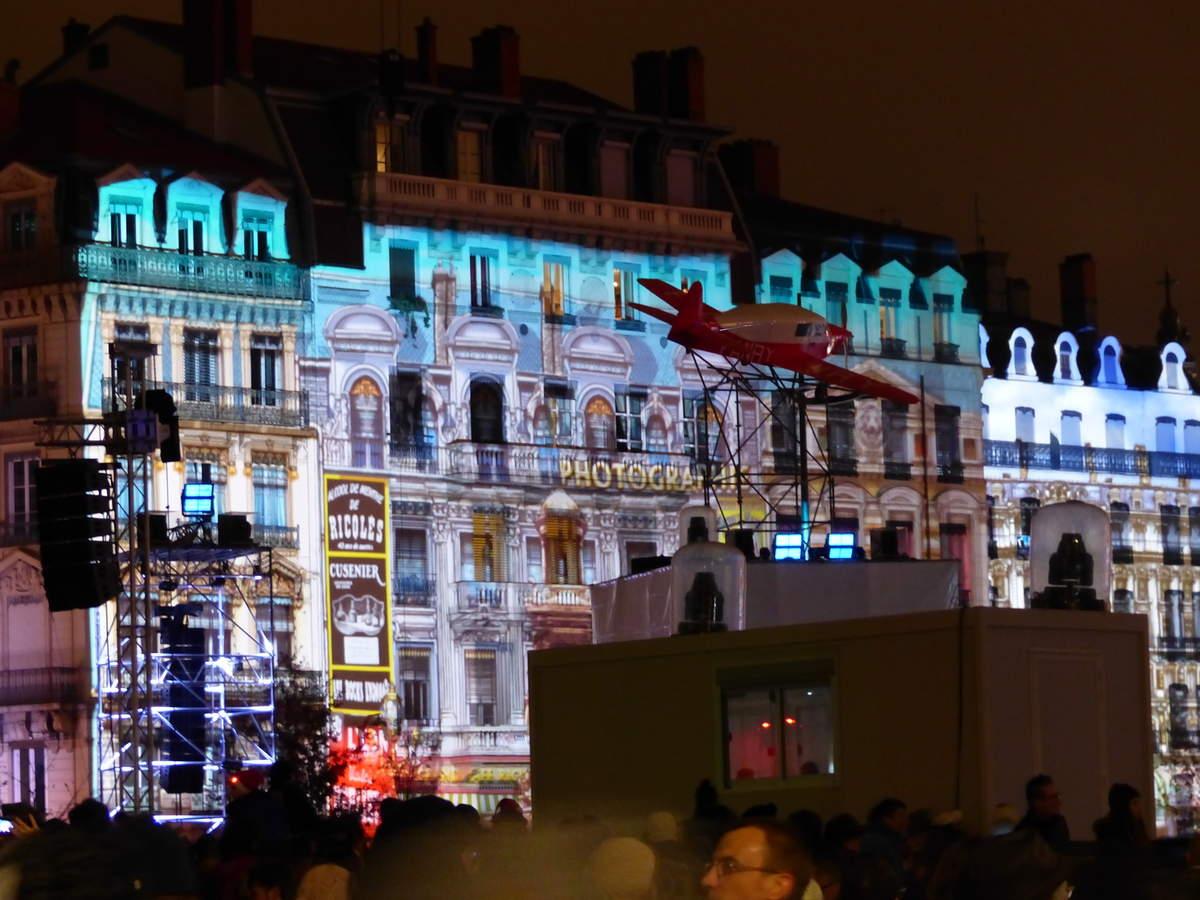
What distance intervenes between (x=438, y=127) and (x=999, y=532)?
18364 millimetres

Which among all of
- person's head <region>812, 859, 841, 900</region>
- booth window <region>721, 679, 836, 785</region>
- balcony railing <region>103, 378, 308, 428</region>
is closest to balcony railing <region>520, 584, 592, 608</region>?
balcony railing <region>103, 378, 308, 428</region>

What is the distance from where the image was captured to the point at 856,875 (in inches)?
634

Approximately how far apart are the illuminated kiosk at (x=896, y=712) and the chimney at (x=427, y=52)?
39.5 m

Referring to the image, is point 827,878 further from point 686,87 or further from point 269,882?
point 686,87

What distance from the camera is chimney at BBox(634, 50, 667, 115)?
7000cm

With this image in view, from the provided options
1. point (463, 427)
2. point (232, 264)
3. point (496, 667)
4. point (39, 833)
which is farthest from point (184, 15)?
point (39, 833)

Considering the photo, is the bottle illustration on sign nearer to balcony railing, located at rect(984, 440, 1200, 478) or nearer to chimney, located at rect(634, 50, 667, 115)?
chimney, located at rect(634, 50, 667, 115)

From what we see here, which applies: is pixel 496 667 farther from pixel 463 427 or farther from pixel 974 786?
pixel 974 786

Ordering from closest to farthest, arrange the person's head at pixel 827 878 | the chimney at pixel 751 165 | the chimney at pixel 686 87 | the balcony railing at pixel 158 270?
the person's head at pixel 827 878 → the balcony railing at pixel 158 270 → the chimney at pixel 686 87 → the chimney at pixel 751 165

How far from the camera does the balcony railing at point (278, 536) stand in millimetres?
60125

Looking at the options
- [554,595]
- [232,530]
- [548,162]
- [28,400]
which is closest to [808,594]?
[232,530]

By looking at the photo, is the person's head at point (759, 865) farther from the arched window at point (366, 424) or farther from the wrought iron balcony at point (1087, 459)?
the wrought iron balcony at point (1087, 459)

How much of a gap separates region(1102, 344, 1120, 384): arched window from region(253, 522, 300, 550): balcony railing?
27322 millimetres

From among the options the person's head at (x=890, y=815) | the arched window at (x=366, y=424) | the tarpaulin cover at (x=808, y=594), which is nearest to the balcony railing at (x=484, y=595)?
the arched window at (x=366, y=424)
